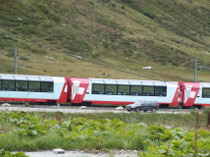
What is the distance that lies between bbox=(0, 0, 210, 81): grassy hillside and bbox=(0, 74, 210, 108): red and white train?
17324mm

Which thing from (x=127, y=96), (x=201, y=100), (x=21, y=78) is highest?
(x=21, y=78)

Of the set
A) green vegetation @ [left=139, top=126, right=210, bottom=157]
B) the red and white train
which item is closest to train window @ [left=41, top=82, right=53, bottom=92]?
the red and white train

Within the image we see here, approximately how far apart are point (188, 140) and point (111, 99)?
3703 cm

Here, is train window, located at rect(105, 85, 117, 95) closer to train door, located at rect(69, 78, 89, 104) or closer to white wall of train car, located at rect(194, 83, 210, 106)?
train door, located at rect(69, 78, 89, 104)

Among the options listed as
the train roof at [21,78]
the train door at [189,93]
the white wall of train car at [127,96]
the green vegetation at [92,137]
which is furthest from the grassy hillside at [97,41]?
the green vegetation at [92,137]

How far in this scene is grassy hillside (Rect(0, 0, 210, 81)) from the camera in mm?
73750

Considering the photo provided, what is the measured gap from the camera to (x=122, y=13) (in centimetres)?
11125

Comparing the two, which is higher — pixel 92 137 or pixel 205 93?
pixel 205 93

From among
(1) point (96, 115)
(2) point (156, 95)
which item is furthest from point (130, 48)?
(1) point (96, 115)

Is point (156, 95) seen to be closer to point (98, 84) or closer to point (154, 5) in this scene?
point (98, 84)

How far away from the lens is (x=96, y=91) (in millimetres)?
46281

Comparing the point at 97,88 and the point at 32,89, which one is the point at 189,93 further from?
the point at 32,89

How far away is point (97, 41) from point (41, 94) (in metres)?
47.2

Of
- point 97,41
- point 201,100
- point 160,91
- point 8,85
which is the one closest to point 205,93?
point 201,100
